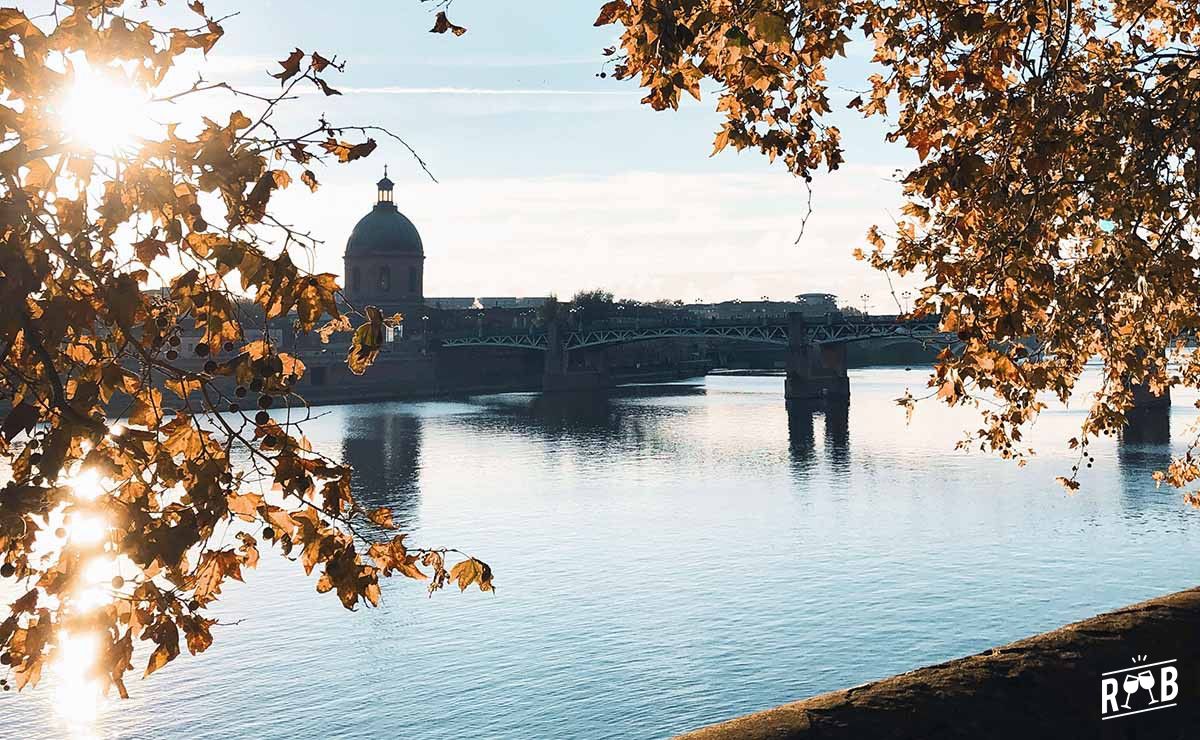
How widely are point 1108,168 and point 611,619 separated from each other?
17.9 m

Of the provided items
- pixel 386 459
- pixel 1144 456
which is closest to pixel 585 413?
pixel 386 459

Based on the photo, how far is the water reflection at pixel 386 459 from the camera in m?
40.8

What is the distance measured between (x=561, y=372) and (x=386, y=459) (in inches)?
2146

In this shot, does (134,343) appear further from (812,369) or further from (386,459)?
(812,369)

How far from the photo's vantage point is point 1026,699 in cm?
725

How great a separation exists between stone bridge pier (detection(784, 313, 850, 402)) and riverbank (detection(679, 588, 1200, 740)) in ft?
252

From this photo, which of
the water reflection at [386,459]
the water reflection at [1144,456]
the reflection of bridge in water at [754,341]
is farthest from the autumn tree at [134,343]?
the reflection of bridge in water at [754,341]

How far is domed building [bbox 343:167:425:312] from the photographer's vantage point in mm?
128250

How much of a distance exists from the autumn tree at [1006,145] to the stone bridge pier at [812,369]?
244ft

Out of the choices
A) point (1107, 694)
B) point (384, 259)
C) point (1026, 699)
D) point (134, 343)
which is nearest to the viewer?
point (134, 343)

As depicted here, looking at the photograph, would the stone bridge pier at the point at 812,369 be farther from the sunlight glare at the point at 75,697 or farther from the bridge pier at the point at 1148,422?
the sunlight glare at the point at 75,697

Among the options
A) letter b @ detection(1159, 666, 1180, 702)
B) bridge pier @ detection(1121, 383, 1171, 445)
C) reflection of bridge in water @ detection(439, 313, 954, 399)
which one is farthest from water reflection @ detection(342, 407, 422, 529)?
reflection of bridge in water @ detection(439, 313, 954, 399)

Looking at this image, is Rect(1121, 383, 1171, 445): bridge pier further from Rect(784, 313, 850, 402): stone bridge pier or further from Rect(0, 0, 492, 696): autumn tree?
Rect(0, 0, 492, 696): autumn tree

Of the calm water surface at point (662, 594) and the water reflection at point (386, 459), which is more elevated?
the water reflection at point (386, 459)
